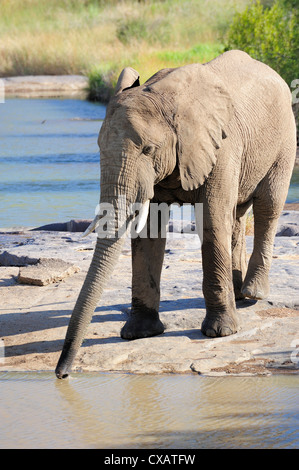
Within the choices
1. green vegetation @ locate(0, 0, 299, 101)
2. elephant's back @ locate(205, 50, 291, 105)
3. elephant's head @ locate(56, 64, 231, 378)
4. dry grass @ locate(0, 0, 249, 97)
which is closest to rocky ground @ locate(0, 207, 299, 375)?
elephant's head @ locate(56, 64, 231, 378)

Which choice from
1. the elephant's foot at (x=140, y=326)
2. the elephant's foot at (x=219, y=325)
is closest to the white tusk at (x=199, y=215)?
the elephant's foot at (x=219, y=325)

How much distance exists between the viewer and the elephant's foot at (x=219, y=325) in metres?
5.80

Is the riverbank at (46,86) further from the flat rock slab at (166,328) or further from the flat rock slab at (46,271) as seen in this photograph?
the flat rock slab at (166,328)

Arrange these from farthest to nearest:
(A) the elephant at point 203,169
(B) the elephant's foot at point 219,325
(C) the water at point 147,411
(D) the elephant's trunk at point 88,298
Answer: (B) the elephant's foot at point 219,325 < (A) the elephant at point 203,169 < (D) the elephant's trunk at point 88,298 < (C) the water at point 147,411

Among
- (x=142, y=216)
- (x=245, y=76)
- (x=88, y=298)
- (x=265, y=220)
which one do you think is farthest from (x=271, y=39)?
(x=88, y=298)

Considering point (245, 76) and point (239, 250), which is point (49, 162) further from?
point (245, 76)

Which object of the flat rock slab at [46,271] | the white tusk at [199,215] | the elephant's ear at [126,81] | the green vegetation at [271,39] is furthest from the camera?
the green vegetation at [271,39]

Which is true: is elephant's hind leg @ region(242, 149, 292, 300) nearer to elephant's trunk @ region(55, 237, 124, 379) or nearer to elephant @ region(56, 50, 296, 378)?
elephant @ region(56, 50, 296, 378)

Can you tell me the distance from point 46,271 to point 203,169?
2.37 meters

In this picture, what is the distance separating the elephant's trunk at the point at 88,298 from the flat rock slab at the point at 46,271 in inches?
88.4

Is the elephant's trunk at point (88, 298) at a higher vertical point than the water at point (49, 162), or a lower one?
Answer: lower

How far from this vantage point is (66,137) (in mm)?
20250

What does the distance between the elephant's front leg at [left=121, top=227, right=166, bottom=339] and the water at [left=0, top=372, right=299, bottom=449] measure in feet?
2.37

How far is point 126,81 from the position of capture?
5488 mm
